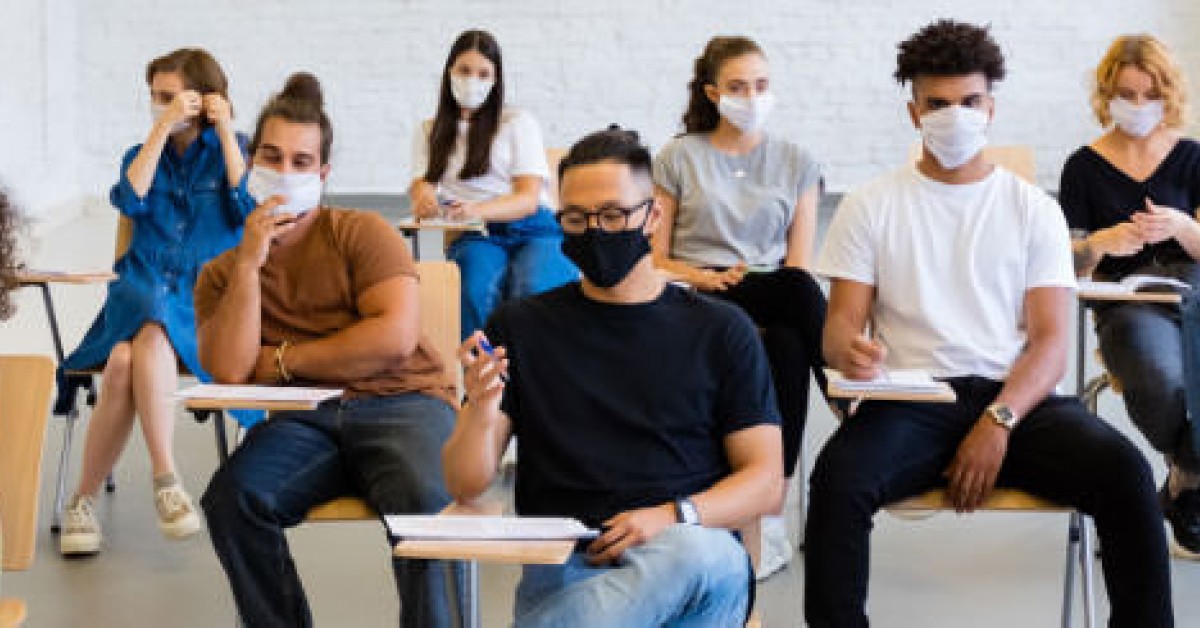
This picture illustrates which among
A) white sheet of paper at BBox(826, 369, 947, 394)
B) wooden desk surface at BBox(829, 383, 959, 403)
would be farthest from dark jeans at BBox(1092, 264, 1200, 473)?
wooden desk surface at BBox(829, 383, 959, 403)

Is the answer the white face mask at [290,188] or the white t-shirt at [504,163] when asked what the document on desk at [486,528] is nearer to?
the white face mask at [290,188]

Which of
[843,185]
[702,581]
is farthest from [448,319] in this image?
[843,185]

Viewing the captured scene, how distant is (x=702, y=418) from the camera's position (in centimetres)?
290

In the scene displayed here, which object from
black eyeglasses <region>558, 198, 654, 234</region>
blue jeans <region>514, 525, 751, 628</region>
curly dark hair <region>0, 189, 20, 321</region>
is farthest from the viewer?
black eyeglasses <region>558, 198, 654, 234</region>

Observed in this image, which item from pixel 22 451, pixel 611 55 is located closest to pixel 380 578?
A: pixel 22 451

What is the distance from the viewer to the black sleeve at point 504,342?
2.91 metres

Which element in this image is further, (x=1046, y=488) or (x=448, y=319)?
(x=448, y=319)

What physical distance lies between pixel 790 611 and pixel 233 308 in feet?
4.65

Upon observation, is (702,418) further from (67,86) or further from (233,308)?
(67,86)

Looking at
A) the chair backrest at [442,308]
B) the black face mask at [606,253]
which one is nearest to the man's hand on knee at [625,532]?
the black face mask at [606,253]

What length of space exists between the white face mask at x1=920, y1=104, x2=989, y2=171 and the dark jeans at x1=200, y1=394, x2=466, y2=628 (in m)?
1.16

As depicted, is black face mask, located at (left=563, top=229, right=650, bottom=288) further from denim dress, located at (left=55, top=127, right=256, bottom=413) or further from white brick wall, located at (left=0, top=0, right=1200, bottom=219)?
white brick wall, located at (left=0, top=0, right=1200, bottom=219)

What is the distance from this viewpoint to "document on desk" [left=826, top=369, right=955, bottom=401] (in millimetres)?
3215

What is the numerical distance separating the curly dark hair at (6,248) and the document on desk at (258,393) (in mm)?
407
